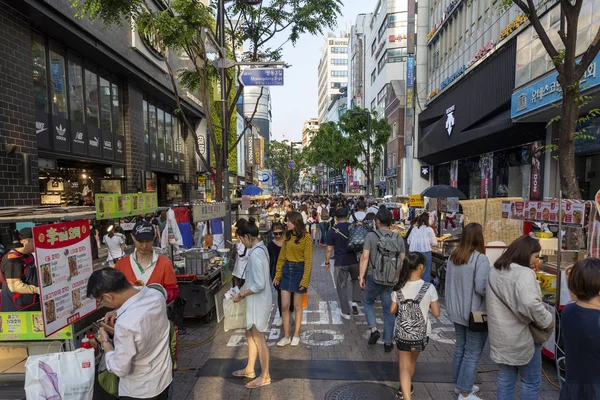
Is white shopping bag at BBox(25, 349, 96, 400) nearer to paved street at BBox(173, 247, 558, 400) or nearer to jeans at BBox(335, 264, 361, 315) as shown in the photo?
paved street at BBox(173, 247, 558, 400)

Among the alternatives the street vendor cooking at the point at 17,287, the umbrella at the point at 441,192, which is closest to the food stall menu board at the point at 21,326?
the street vendor cooking at the point at 17,287

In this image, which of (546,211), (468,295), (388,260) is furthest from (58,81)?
(546,211)

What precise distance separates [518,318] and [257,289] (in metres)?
2.61

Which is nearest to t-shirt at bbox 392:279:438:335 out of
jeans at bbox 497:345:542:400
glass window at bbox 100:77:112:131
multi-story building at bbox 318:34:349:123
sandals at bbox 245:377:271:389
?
jeans at bbox 497:345:542:400

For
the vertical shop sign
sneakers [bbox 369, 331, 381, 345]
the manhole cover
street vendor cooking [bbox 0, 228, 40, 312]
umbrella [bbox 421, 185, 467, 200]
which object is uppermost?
the vertical shop sign

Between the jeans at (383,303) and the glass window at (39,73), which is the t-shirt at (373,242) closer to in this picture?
the jeans at (383,303)

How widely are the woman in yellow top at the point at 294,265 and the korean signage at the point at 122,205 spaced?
239cm

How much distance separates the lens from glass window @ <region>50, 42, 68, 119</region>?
1232cm

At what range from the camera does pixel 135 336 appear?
2.33 m

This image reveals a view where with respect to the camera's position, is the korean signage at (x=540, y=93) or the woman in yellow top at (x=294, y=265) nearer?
the woman in yellow top at (x=294, y=265)

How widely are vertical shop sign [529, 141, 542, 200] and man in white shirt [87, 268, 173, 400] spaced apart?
1673 cm

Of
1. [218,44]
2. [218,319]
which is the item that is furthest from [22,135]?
[218,319]

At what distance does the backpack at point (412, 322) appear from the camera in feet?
11.7

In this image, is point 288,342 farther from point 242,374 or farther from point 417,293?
point 417,293
